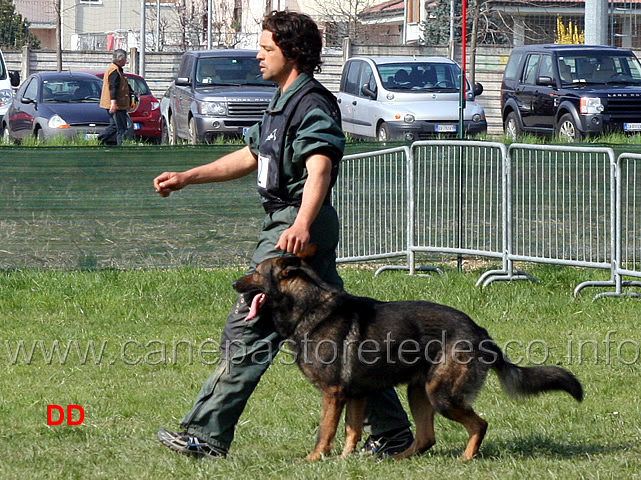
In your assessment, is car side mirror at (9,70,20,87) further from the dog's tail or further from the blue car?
the dog's tail

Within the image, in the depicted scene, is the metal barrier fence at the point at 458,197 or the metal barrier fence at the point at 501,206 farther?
the metal barrier fence at the point at 458,197

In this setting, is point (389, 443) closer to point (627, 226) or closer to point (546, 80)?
point (627, 226)

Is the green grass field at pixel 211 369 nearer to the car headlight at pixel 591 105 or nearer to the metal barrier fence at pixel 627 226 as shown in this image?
the metal barrier fence at pixel 627 226

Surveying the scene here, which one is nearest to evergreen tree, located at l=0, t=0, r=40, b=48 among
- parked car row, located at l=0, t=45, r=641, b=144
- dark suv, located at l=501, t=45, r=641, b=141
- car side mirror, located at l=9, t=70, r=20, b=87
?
car side mirror, located at l=9, t=70, r=20, b=87

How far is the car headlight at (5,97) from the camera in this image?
1992 cm

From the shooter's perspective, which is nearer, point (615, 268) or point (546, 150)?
point (615, 268)

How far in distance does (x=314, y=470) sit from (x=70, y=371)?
262 centimetres

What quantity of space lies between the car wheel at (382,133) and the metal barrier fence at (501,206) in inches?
314

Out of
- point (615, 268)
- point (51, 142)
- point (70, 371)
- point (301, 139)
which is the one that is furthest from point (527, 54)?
point (301, 139)

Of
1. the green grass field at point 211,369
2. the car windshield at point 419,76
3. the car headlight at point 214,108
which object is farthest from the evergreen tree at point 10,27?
the green grass field at point 211,369

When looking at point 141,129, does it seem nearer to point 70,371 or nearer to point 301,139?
point 70,371

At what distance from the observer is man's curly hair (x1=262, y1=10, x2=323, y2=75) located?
14.8ft

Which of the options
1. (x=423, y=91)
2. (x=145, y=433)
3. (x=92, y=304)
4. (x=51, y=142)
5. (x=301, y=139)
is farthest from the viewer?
(x=423, y=91)

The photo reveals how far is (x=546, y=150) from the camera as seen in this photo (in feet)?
31.9
